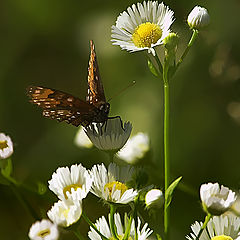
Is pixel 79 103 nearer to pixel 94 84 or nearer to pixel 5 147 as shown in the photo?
pixel 94 84

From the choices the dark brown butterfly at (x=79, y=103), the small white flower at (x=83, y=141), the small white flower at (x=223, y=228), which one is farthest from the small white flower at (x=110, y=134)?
the small white flower at (x=83, y=141)

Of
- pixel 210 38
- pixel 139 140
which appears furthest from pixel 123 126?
pixel 210 38

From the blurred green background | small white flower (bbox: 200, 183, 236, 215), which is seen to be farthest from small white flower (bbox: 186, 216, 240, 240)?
the blurred green background

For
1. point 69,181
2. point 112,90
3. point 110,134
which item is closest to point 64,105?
point 110,134

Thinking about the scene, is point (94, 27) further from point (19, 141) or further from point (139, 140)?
point (139, 140)

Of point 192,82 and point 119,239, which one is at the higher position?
point 192,82

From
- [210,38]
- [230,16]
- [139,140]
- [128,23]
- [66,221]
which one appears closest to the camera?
[66,221]

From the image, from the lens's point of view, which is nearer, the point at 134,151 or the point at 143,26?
the point at 143,26
